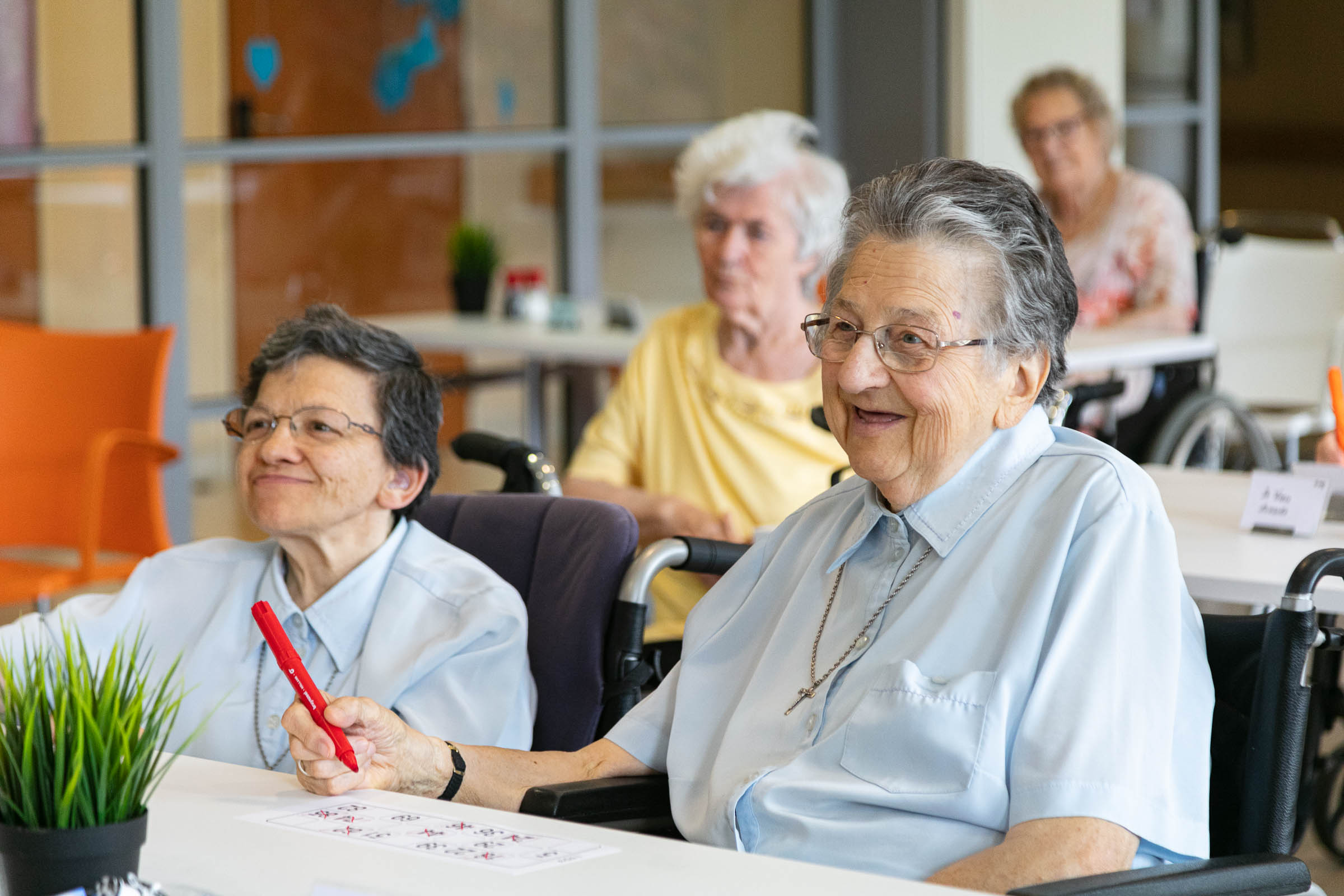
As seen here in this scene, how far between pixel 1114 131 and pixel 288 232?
8.56ft

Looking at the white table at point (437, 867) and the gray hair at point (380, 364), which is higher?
the gray hair at point (380, 364)

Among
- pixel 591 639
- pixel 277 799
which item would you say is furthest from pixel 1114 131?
pixel 277 799

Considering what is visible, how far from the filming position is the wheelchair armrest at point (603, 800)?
58.6 inches

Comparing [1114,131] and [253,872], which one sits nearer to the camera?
[253,872]

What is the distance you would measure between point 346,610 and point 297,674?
0.47 metres

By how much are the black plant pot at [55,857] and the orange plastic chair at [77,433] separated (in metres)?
2.51

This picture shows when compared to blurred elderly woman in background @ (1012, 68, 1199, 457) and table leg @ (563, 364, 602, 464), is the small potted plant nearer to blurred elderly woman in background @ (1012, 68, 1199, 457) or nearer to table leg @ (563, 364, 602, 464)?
table leg @ (563, 364, 602, 464)

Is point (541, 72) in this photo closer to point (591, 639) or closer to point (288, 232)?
point (288, 232)

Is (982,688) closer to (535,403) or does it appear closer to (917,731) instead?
(917,731)

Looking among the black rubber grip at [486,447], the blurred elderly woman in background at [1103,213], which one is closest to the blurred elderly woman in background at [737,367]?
the black rubber grip at [486,447]

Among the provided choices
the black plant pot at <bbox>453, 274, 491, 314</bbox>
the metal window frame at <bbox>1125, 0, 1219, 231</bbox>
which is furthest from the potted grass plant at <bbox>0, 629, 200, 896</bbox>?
the metal window frame at <bbox>1125, 0, 1219, 231</bbox>

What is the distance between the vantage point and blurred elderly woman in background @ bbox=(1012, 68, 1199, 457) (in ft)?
13.6

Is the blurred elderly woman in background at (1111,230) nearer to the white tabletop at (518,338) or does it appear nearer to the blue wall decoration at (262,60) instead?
the white tabletop at (518,338)

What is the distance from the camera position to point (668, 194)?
614 centimetres
